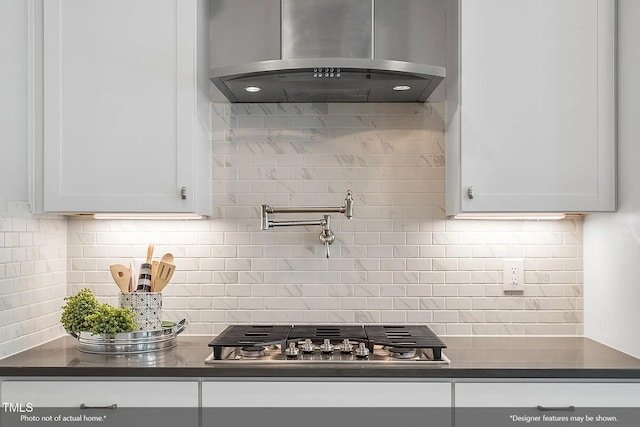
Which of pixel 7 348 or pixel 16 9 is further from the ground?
pixel 16 9

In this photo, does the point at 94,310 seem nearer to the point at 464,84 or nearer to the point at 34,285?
the point at 34,285

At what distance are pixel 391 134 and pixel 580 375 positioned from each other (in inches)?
48.6

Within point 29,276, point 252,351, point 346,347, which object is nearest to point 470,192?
point 346,347

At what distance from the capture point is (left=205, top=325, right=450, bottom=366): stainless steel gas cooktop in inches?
90.5

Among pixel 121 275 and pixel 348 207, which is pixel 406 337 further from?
pixel 121 275

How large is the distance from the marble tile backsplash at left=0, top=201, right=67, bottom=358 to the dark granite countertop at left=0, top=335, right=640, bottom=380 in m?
0.11

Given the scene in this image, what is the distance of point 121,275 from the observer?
2.63 m

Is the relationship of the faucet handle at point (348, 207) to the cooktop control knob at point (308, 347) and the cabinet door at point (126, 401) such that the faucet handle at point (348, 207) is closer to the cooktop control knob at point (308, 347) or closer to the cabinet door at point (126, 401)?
the cooktop control knob at point (308, 347)

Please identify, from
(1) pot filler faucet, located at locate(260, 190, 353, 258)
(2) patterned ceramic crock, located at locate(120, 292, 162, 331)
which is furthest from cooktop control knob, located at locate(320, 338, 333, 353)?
(2) patterned ceramic crock, located at locate(120, 292, 162, 331)

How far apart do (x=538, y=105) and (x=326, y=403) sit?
1.33 meters

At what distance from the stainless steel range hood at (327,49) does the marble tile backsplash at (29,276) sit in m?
0.89

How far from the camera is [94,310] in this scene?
2463 millimetres

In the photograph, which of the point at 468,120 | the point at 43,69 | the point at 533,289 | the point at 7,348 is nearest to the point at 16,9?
the point at 43,69

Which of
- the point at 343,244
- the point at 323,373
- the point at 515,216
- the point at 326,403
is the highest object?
the point at 515,216
